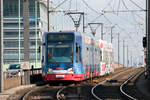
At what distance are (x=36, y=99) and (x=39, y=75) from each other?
17739mm

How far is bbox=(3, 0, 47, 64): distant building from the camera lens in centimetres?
12316

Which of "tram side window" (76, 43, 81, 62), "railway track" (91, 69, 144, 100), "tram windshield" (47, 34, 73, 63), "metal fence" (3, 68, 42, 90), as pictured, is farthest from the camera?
"tram side window" (76, 43, 81, 62)

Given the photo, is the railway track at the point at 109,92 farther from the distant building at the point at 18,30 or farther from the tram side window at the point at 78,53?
the distant building at the point at 18,30

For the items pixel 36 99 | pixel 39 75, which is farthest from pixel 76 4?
pixel 36 99

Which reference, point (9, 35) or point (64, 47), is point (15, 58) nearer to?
point (9, 35)

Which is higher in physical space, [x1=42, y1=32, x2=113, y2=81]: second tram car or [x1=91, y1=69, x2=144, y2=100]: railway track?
[x1=42, y1=32, x2=113, y2=81]: second tram car

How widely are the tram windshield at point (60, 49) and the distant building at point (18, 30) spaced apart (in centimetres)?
9235

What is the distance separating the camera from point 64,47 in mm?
30000

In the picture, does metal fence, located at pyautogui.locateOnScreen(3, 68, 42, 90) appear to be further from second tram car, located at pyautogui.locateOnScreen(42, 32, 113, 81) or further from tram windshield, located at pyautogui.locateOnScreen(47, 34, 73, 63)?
tram windshield, located at pyautogui.locateOnScreen(47, 34, 73, 63)

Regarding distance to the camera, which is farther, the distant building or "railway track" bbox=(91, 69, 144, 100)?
the distant building

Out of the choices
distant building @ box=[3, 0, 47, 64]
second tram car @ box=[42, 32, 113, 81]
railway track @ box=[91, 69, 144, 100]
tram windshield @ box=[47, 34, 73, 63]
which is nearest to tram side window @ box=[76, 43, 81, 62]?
second tram car @ box=[42, 32, 113, 81]

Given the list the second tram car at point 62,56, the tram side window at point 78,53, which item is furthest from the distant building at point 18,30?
the second tram car at point 62,56

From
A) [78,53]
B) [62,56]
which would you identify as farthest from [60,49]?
[78,53]

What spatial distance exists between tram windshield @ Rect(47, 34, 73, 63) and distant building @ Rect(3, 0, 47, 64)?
92346mm
